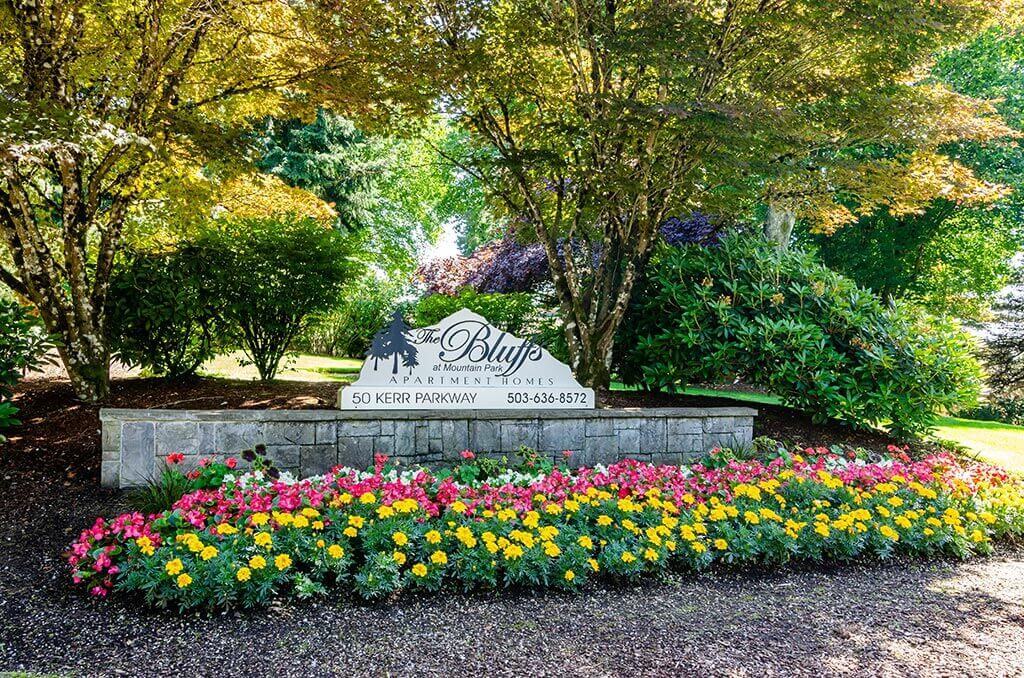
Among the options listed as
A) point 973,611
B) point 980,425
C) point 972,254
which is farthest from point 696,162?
point 972,254

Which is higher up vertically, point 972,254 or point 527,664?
point 972,254

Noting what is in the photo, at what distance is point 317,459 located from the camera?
4109 mm

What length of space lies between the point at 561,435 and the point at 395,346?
51.0 inches

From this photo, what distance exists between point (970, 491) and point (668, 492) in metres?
2.08

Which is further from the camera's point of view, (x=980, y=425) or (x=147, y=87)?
(x=980, y=425)

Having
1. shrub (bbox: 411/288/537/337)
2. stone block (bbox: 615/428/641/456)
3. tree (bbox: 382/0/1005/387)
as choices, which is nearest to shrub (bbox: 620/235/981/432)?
tree (bbox: 382/0/1005/387)

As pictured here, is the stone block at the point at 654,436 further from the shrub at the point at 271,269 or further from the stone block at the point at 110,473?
the stone block at the point at 110,473

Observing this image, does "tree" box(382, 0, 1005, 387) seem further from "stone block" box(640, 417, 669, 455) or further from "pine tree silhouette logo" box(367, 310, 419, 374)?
"pine tree silhouette logo" box(367, 310, 419, 374)

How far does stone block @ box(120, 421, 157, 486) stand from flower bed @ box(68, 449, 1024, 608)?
0.42 metres

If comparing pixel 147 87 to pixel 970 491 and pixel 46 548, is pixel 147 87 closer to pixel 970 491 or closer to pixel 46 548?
pixel 46 548

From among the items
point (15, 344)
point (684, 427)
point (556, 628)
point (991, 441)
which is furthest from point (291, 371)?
point (991, 441)

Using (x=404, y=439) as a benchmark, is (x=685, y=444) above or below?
below

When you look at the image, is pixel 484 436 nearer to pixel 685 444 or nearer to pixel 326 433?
pixel 326 433

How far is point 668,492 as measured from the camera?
3.71 meters
